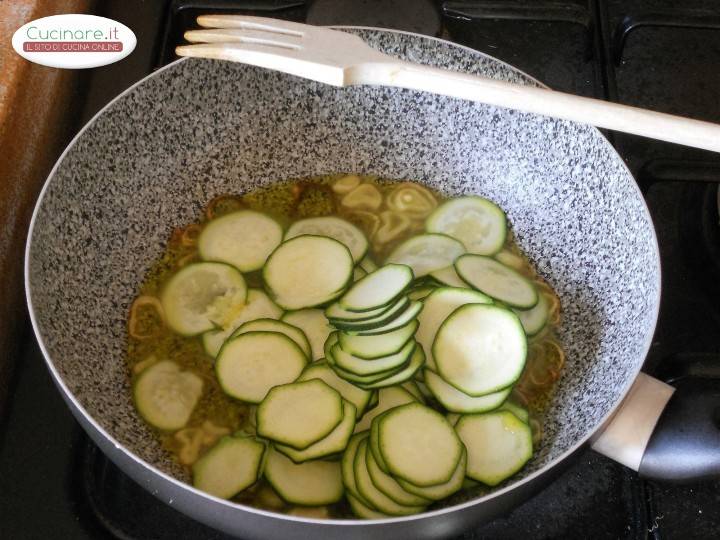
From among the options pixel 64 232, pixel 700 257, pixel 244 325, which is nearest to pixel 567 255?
pixel 700 257

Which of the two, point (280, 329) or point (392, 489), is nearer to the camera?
point (392, 489)

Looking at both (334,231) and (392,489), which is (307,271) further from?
(392,489)

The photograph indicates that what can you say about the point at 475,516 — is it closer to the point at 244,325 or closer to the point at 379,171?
the point at 244,325

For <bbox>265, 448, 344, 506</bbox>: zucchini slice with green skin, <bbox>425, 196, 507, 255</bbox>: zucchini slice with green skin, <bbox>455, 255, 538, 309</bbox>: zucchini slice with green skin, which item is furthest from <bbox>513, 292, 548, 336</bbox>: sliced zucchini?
<bbox>265, 448, 344, 506</bbox>: zucchini slice with green skin

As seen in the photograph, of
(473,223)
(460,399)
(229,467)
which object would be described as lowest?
(229,467)

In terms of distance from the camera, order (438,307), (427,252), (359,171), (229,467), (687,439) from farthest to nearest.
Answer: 1. (359,171)
2. (427,252)
3. (438,307)
4. (229,467)
5. (687,439)

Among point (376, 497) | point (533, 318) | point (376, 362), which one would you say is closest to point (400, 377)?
point (376, 362)
